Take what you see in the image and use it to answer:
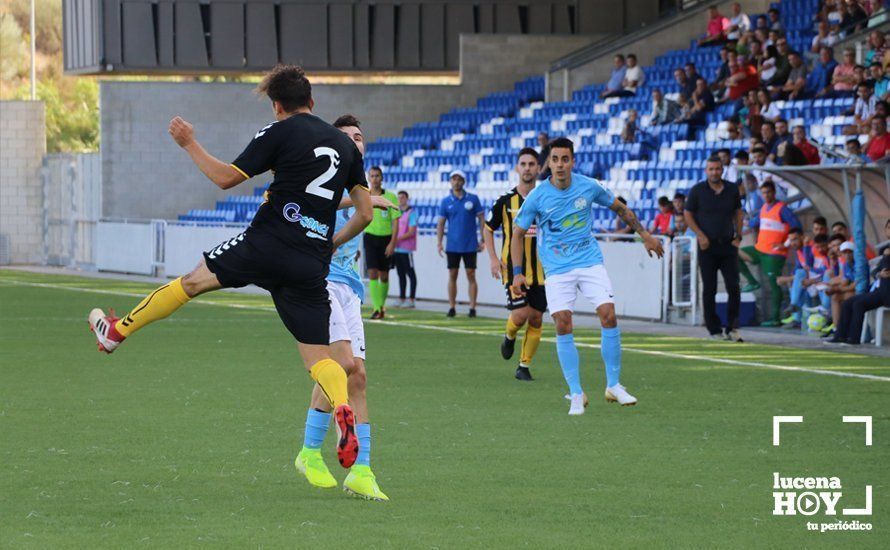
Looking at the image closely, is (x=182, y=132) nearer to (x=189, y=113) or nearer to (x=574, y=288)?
(x=574, y=288)

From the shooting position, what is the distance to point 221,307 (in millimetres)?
25047

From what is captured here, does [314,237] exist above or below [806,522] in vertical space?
above

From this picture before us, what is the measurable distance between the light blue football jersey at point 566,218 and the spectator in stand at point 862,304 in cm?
653

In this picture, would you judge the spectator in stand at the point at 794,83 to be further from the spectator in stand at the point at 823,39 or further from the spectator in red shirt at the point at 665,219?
the spectator in red shirt at the point at 665,219

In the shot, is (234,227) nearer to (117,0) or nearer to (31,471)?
(117,0)

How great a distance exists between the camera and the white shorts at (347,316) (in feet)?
28.6

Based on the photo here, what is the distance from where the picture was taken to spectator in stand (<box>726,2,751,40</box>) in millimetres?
31359

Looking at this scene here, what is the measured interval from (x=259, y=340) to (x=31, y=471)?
9764 millimetres

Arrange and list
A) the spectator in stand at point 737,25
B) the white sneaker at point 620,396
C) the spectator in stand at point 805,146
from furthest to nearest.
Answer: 1. the spectator in stand at point 737,25
2. the spectator in stand at point 805,146
3. the white sneaker at point 620,396

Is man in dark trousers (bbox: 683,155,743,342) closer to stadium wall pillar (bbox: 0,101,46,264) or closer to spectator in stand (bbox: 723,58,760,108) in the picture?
spectator in stand (bbox: 723,58,760,108)

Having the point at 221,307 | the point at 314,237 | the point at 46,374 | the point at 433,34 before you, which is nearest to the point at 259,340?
the point at 46,374

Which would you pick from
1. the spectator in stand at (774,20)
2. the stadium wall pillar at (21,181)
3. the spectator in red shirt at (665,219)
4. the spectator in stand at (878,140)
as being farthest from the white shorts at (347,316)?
the stadium wall pillar at (21,181)

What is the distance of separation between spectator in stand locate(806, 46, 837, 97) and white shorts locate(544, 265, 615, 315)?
1514 centimetres

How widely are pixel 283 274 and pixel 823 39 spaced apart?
2177 centimetres
